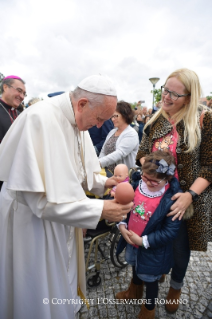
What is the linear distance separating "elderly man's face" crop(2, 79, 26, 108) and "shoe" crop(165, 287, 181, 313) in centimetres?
417

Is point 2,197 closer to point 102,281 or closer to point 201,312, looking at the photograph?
point 102,281

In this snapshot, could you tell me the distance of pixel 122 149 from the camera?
3246 mm

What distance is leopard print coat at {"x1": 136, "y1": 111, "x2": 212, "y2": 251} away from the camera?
1.76 metres

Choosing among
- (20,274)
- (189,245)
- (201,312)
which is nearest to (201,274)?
(201,312)

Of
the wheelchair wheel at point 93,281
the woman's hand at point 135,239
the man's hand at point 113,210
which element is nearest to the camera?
the man's hand at point 113,210

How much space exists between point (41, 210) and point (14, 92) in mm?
3384

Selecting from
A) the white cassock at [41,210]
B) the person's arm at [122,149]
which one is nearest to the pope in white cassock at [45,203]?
the white cassock at [41,210]

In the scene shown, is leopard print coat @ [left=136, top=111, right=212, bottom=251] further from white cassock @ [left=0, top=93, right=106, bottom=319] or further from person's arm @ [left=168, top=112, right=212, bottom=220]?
white cassock @ [left=0, top=93, right=106, bottom=319]

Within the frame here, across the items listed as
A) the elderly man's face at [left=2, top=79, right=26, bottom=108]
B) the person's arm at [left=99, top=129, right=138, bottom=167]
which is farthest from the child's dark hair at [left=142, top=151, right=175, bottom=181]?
the elderly man's face at [left=2, top=79, right=26, bottom=108]

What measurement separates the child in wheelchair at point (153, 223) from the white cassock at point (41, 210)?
23.4 inches

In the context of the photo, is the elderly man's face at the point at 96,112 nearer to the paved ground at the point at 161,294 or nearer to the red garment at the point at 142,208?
the red garment at the point at 142,208

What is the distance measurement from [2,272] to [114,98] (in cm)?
171

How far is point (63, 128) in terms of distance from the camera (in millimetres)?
1570

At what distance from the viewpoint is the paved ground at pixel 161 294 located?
222cm
